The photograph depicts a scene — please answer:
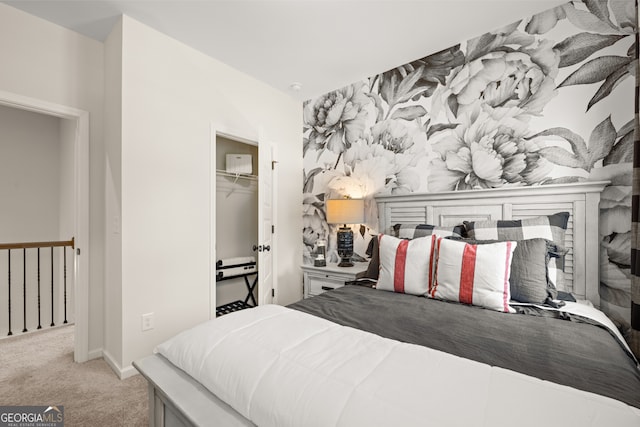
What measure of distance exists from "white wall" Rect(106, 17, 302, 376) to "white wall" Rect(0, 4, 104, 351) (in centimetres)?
25

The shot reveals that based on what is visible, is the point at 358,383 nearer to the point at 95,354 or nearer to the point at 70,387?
the point at 70,387

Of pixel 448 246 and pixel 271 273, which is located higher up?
pixel 448 246

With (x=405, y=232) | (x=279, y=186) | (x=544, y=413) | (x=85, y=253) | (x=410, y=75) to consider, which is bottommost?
(x=544, y=413)

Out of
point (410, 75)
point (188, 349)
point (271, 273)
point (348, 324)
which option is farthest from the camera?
point (271, 273)

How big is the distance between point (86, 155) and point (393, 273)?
2.52m

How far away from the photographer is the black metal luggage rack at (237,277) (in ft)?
11.5

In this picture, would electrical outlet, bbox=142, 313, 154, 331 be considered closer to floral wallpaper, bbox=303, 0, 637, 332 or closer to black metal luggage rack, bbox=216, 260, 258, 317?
black metal luggage rack, bbox=216, 260, 258, 317

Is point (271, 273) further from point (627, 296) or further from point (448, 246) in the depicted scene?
point (627, 296)

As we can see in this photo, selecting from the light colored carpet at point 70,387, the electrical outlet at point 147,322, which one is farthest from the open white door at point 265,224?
A: the light colored carpet at point 70,387

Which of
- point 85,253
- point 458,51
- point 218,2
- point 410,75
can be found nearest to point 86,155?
point 85,253

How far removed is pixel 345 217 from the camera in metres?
2.91

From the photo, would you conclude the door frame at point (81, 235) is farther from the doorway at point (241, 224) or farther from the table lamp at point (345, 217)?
the table lamp at point (345, 217)

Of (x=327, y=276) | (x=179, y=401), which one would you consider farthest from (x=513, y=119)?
(x=179, y=401)

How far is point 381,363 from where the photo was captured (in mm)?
921
